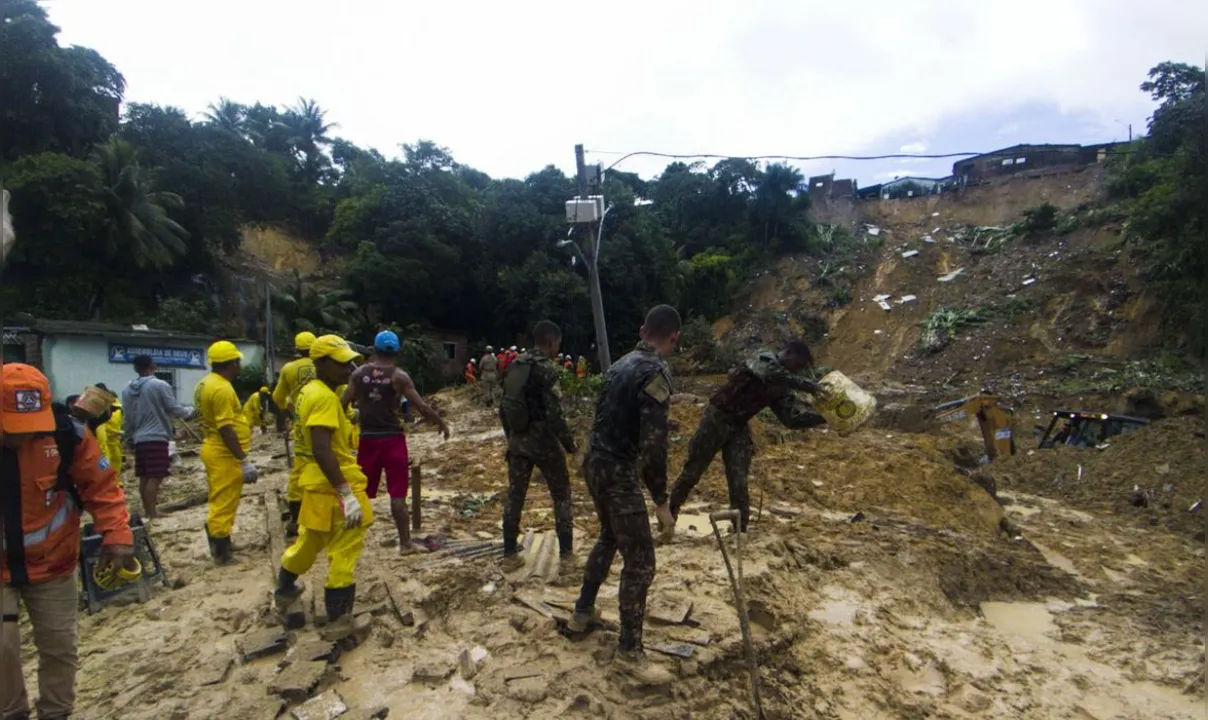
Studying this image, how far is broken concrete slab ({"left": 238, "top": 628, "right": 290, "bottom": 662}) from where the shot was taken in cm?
373

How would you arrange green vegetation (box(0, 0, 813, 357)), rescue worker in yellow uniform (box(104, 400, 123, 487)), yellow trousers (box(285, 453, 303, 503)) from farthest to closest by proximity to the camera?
green vegetation (box(0, 0, 813, 357)), rescue worker in yellow uniform (box(104, 400, 123, 487)), yellow trousers (box(285, 453, 303, 503))

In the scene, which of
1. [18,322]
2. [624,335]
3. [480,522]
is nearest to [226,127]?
[18,322]

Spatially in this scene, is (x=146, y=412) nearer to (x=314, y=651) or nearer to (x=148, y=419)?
(x=148, y=419)

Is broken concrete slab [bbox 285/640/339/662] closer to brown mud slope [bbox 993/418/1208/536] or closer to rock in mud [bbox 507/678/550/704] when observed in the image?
rock in mud [bbox 507/678/550/704]

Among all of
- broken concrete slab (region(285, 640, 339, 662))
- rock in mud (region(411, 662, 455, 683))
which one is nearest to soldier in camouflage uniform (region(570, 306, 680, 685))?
rock in mud (region(411, 662, 455, 683))

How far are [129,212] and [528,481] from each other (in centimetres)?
2427

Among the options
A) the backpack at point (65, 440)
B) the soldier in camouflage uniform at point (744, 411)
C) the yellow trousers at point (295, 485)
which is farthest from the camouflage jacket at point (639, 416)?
the backpack at point (65, 440)

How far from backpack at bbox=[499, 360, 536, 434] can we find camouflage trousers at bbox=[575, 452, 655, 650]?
1.27 metres

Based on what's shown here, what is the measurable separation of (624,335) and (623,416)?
25.3 m

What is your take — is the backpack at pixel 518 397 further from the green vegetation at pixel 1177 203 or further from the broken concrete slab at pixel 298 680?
the green vegetation at pixel 1177 203

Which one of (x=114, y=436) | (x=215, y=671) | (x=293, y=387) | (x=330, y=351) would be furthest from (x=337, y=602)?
(x=114, y=436)

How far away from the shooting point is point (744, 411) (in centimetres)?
563

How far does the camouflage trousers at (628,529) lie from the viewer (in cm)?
360

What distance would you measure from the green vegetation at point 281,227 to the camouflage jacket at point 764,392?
20.7 meters
